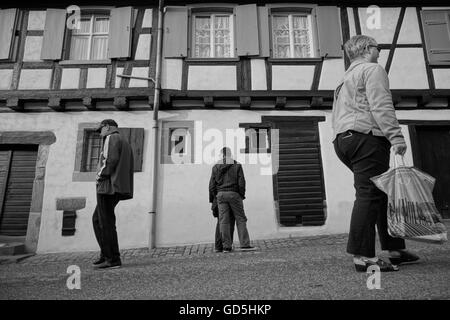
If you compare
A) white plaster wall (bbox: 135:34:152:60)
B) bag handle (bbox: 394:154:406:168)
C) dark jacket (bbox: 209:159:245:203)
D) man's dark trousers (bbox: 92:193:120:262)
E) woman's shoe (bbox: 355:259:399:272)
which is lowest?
woman's shoe (bbox: 355:259:399:272)

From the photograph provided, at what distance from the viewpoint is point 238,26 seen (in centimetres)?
783

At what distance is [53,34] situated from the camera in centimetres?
784

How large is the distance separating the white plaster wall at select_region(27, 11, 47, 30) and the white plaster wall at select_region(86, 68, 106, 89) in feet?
5.67

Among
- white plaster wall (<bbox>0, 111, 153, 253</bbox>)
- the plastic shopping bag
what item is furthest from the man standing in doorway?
the plastic shopping bag

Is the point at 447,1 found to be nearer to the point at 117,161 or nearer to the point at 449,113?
the point at 449,113

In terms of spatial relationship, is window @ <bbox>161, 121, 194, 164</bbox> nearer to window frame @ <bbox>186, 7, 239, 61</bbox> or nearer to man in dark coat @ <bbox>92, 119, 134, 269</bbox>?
window frame @ <bbox>186, 7, 239, 61</bbox>

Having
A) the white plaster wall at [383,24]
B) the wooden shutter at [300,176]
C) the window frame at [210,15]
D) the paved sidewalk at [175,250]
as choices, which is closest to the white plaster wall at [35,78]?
the window frame at [210,15]

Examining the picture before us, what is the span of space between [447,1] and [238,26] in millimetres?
5016

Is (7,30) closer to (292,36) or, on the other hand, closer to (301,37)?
(292,36)

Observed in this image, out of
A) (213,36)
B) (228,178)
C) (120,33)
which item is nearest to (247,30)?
(213,36)

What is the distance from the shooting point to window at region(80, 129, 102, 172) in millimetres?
7449

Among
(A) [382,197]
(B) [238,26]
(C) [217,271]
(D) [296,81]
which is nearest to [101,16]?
(B) [238,26]
